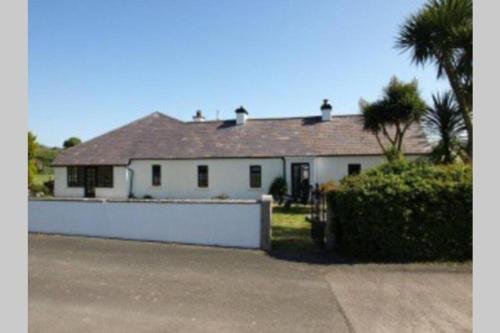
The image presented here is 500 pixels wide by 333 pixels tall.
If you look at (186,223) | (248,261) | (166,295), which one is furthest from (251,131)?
(166,295)

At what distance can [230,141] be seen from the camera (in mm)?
22469

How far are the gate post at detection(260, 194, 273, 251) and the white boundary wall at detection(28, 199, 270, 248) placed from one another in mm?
43

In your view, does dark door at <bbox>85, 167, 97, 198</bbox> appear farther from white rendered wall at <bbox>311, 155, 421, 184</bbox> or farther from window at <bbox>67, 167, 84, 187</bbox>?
white rendered wall at <bbox>311, 155, 421, 184</bbox>

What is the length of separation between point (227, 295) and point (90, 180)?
20702 millimetres

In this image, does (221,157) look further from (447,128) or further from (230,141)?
(447,128)

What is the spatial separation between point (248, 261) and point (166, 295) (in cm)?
248

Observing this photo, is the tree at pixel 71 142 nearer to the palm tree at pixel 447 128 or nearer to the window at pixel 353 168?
the window at pixel 353 168

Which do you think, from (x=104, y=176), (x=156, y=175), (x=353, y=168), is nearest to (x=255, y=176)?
(x=353, y=168)

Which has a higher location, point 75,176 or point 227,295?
point 75,176

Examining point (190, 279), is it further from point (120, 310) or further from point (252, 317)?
point (252, 317)

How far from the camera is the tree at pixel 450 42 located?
334 inches

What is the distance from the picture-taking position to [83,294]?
556 cm

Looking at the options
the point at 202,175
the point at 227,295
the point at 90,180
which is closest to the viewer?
the point at 227,295

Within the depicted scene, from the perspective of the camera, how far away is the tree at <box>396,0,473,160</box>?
8.49 meters
